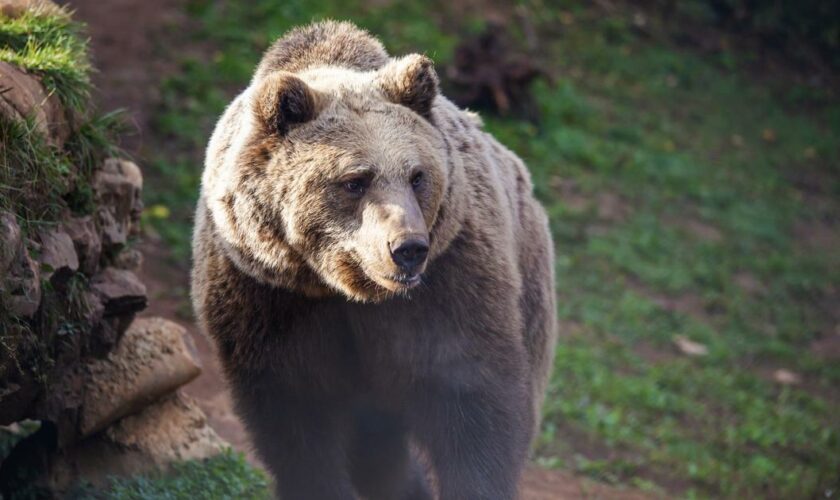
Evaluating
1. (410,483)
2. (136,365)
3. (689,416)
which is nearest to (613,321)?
(689,416)

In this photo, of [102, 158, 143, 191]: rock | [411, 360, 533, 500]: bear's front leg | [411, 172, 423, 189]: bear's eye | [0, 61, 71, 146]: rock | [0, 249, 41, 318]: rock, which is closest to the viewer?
[411, 172, 423, 189]: bear's eye

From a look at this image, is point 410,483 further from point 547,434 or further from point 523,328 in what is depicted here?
point 547,434

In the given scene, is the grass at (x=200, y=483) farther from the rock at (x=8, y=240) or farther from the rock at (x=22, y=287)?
the rock at (x=8, y=240)

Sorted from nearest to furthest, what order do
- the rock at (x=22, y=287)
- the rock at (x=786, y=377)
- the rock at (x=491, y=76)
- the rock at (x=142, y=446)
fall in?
the rock at (x=22, y=287) → the rock at (x=142, y=446) → the rock at (x=786, y=377) → the rock at (x=491, y=76)

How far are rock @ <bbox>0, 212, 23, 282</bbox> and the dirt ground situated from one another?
162 centimetres

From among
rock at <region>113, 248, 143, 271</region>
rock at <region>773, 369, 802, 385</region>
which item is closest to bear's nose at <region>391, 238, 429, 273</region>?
rock at <region>113, 248, 143, 271</region>

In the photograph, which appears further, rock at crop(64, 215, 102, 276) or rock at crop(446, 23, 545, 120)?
rock at crop(446, 23, 545, 120)

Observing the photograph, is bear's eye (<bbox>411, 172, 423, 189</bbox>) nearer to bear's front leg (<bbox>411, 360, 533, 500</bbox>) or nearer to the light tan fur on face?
the light tan fur on face

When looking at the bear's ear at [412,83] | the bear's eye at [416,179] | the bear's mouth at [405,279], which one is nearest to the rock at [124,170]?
the bear's ear at [412,83]

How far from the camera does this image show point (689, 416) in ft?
30.3

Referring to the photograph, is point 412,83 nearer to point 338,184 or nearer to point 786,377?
point 338,184

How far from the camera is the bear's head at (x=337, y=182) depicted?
4.12 metres

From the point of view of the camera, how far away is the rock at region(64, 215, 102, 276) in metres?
5.11

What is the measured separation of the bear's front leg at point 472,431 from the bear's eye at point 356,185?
3.00 feet
